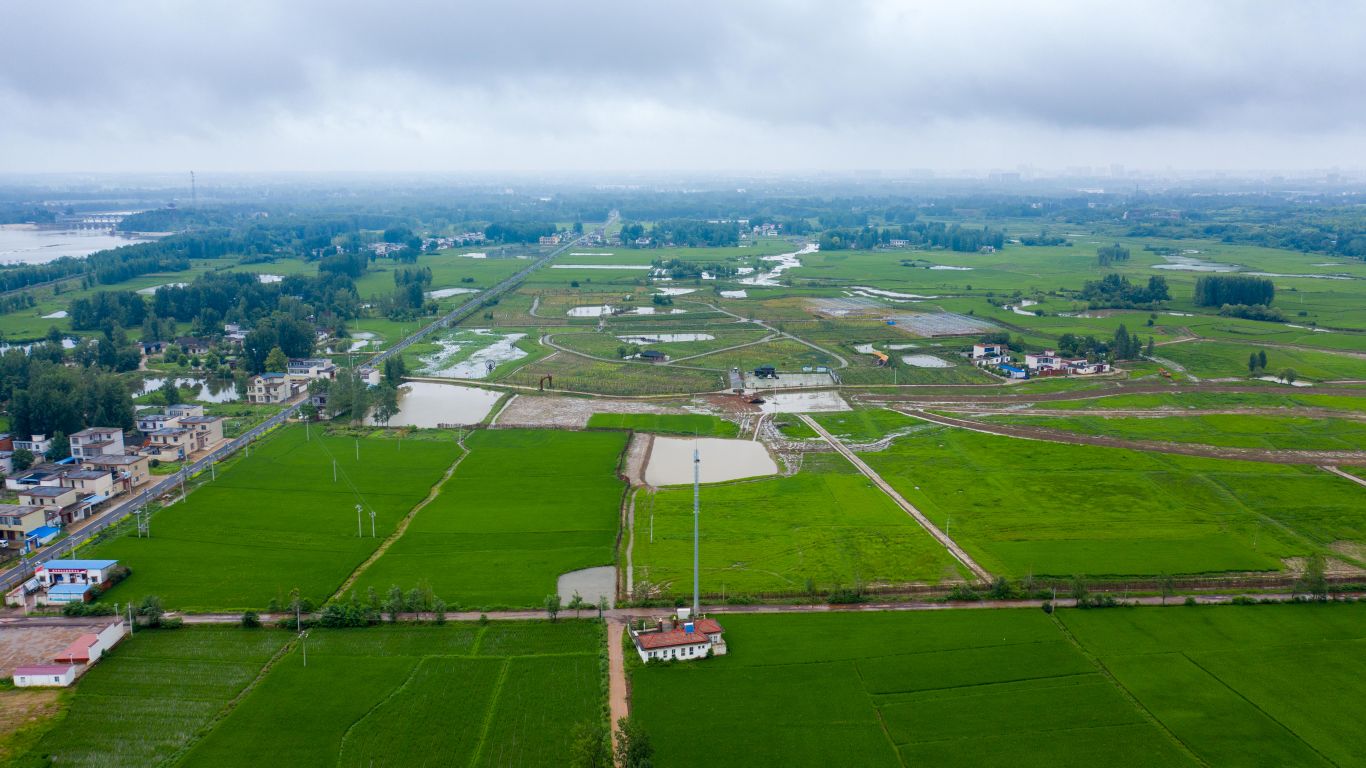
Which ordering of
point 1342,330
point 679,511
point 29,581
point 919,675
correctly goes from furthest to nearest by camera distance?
1. point 1342,330
2. point 679,511
3. point 29,581
4. point 919,675

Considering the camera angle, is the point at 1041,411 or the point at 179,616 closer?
the point at 179,616

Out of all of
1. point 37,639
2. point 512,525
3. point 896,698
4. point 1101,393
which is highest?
point 1101,393

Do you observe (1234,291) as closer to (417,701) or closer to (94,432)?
(417,701)

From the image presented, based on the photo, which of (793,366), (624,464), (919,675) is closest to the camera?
(919,675)

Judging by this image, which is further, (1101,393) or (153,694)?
(1101,393)

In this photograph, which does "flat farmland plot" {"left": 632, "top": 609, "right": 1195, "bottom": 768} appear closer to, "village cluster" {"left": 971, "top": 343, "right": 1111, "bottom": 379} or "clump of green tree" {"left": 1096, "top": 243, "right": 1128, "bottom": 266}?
"village cluster" {"left": 971, "top": 343, "right": 1111, "bottom": 379}

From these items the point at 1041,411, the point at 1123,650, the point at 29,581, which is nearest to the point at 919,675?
the point at 1123,650

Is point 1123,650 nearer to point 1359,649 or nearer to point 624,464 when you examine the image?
point 1359,649

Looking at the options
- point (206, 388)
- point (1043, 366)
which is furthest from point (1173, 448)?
point (206, 388)

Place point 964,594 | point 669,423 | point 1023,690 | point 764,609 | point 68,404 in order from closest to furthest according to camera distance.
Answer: point 1023,690, point 764,609, point 964,594, point 68,404, point 669,423
